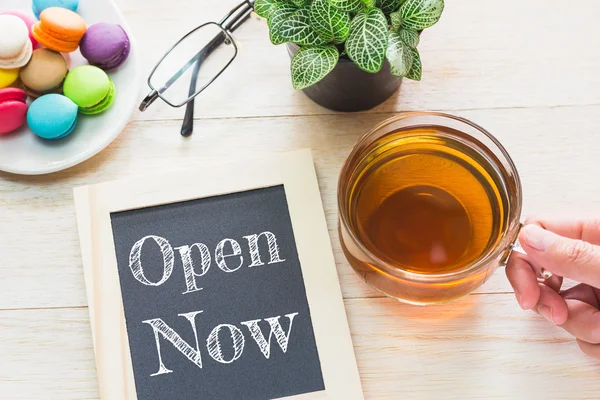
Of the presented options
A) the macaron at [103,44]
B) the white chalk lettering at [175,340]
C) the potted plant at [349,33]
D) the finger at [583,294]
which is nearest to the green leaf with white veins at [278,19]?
the potted plant at [349,33]

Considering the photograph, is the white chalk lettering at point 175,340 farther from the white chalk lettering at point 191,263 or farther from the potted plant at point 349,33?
the potted plant at point 349,33

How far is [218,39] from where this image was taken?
85cm

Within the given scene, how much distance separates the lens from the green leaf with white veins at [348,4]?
66 centimetres

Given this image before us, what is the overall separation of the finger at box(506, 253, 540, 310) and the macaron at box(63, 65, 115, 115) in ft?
1.67

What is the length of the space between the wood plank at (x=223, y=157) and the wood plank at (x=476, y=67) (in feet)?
0.05

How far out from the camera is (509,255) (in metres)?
0.73

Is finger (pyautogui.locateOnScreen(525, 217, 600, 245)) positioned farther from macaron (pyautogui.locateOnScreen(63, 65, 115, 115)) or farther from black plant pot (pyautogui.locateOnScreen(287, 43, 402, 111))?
macaron (pyautogui.locateOnScreen(63, 65, 115, 115))

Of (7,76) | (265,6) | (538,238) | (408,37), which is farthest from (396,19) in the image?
(7,76)

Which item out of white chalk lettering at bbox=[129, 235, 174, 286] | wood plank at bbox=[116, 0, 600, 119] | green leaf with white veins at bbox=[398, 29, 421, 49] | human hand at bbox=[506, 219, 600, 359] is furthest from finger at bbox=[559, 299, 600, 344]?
white chalk lettering at bbox=[129, 235, 174, 286]

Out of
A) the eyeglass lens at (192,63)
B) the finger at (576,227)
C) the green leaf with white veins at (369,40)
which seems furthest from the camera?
the eyeglass lens at (192,63)

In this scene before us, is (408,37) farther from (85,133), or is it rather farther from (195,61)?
(85,133)

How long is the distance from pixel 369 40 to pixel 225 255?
31 cm

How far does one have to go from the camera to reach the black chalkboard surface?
2.58 ft

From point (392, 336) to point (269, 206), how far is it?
21cm
